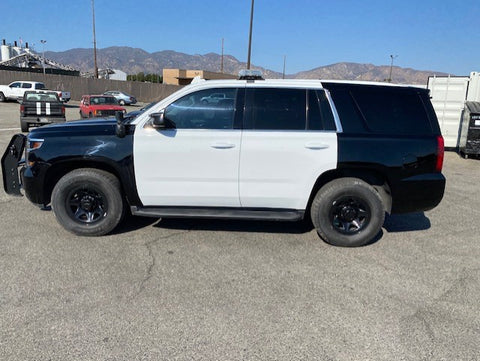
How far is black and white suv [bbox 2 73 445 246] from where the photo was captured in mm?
4219

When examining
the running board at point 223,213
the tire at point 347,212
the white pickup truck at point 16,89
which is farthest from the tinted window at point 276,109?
the white pickup truck at point 16,89

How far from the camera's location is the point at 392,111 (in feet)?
14.3

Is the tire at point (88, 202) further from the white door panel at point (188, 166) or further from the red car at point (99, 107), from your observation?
the red car at point (99, 107)

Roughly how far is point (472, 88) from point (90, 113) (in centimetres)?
1481

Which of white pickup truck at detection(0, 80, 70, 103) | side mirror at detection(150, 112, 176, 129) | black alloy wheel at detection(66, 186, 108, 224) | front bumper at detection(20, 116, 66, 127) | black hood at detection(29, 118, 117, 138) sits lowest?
black alloy wheel at detection(66, 186, 108, 224)

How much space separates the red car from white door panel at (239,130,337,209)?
43.6ft

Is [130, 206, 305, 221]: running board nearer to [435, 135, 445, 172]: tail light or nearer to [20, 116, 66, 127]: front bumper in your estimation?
[435, 135, 445, 172]: tail light

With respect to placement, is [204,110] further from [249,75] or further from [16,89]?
[16,89]

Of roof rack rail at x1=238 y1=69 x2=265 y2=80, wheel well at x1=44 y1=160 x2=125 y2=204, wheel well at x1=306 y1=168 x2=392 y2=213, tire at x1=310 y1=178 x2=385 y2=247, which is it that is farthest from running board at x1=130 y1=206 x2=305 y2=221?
roof rack rail at x1=238 y1=69 x2=265 y2=80

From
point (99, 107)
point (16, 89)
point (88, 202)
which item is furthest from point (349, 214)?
point (16, 89)

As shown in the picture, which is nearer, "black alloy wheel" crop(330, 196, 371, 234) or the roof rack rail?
"black alloy wheel" crop(330, 196, 371, 234)

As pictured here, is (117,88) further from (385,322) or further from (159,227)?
(385,322)

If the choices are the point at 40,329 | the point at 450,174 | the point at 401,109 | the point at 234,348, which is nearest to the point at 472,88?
the point at 450,174

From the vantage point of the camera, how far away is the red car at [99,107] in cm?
1647
